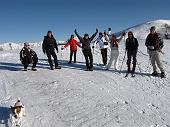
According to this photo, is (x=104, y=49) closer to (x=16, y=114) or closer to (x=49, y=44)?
(x=49, y=44)

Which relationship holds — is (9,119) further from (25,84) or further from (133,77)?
(133,77)

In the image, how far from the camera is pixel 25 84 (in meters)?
16.2

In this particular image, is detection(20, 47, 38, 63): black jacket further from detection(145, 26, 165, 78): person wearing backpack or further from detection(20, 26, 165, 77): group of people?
detection(145, 26, 165, 78): person wearing backpack

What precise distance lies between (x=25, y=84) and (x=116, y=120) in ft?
19.9

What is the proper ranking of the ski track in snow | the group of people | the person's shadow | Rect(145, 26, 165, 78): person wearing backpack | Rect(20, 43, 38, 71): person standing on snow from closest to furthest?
the person's shadow → the ski track in snow → Rect(145, 26, 165, 78): person wearing backpack → the group of people → Rect(20, 43, 38, 71): person standing on snow

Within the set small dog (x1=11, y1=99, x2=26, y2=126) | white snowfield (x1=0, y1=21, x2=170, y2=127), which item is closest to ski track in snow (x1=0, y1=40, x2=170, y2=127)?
white snowfield (x1=0, y1=21, x2=170, y2=127)

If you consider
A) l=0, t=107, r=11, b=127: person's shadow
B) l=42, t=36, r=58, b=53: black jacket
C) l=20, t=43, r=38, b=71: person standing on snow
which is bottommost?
l=0, t=107, r=11, b=127: person's shadow

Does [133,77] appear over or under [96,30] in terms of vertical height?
under

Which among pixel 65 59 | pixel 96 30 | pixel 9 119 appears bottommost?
pixel 9 119

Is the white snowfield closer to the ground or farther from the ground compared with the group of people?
closer to the ground

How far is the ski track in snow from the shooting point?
11375 millimetres

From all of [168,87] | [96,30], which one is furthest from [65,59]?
[168,87]

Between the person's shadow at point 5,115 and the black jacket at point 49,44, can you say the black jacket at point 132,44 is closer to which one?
the black jacket at point 49,44

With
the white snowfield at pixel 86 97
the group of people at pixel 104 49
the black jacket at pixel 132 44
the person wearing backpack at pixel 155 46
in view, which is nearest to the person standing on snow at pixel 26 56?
the group of people at pixel 104 49
